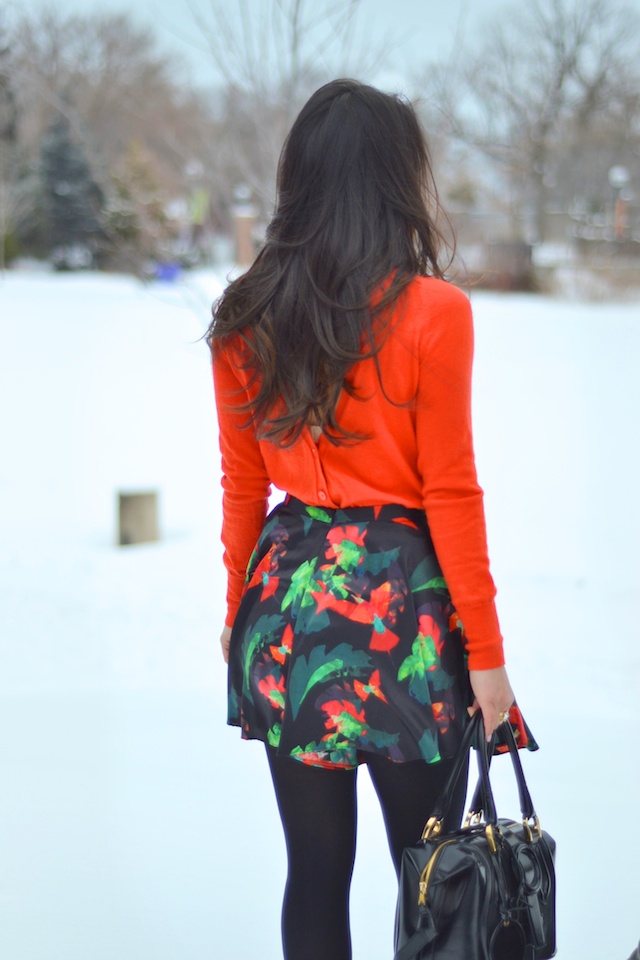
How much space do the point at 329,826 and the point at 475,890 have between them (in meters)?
0.22

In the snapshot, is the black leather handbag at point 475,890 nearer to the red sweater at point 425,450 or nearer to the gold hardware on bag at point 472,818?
the gold hardware on bag at point 472,818

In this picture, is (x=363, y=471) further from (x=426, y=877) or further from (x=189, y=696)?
(x=189, y=696)

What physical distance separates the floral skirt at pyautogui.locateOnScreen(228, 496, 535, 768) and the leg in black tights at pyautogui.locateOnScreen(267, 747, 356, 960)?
61 mm

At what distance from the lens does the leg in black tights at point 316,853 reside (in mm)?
1424

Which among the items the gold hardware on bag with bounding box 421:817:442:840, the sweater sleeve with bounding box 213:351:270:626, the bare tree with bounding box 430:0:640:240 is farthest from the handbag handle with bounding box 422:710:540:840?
the bare tree with bounding box 430:0:640:240

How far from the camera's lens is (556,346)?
1455 centimetres

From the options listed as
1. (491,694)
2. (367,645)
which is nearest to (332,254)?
(367,645)

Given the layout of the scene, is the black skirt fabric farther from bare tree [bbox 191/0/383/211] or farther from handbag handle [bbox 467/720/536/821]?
bare tree [bbox 191/0/383/211]

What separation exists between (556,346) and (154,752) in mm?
12242

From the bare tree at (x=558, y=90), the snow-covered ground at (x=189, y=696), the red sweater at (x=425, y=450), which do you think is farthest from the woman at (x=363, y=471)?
the bare tree at (x=558, y=90)

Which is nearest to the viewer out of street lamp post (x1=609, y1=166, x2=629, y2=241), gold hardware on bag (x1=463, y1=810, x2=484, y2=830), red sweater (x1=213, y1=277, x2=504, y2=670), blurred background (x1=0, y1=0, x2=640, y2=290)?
red sweater (x1=213, y1=277, x2=504, y2=670)

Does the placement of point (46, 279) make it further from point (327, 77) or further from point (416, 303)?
point (416, 303)

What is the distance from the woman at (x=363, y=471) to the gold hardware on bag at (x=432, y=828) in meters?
0.06

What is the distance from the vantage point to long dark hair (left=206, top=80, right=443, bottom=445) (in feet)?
4.31
